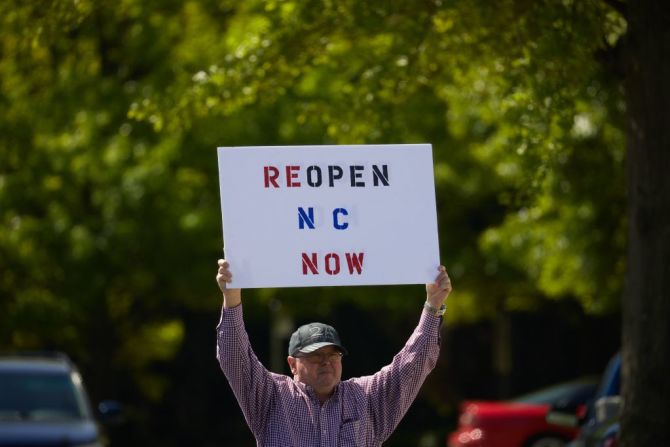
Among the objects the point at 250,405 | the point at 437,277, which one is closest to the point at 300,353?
the point at 250,405

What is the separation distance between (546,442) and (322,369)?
1383cm

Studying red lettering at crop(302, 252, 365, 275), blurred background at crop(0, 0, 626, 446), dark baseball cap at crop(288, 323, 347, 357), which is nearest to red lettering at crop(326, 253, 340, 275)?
red lettering at crop(302, 252, 365, 275)

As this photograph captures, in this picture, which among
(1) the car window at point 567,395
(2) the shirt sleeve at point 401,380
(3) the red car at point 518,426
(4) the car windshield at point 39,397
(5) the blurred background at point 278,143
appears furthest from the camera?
(1) the car window at point 567,395

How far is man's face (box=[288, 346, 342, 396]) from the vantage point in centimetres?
593

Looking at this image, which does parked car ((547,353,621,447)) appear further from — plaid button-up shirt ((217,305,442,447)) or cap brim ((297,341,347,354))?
cap brim ((297,341,347,354))

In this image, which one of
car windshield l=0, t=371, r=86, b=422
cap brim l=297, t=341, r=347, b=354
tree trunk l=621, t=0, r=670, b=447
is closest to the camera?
cap brim l=297, t=341, r=347, b=354

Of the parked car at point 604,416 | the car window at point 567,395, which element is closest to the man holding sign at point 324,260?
the parked car at point 604,416

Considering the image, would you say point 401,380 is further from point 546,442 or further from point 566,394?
point 566,394

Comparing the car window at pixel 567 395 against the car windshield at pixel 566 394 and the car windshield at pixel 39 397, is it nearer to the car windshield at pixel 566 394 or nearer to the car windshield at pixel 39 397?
the car windshield at pixel 566 394

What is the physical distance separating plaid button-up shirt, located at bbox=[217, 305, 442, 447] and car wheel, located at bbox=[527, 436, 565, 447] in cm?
1350

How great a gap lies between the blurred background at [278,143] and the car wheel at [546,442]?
1855mm

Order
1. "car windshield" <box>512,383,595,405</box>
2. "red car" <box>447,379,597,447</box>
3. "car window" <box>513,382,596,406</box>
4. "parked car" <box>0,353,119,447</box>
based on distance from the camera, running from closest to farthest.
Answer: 1. "parked car" <box>0,353,119,447</box>
2. "red car" <box>447,379,597,447</box>
3. "car window" <box>513,382,596,406</box>
4. "car windshield" <box>512,383,595,405</box>

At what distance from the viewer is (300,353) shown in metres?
5.92

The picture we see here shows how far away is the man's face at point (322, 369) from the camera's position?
5.93 metres
